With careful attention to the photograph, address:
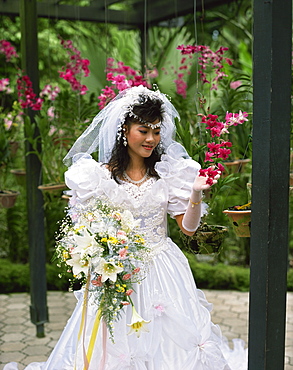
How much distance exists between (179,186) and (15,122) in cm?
289

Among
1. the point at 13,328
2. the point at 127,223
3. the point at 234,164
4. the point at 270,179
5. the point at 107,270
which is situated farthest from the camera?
the point at 13,328

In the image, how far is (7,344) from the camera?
4238 mm

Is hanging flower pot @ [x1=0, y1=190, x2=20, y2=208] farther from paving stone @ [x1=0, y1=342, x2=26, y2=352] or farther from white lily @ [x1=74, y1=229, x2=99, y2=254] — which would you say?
white lily @ [x1=74, y1=229, x2=99, y2=254]

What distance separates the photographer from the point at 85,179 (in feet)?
9.31

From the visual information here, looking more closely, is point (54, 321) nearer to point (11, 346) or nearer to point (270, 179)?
point (11, 346)

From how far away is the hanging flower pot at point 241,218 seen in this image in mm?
2828

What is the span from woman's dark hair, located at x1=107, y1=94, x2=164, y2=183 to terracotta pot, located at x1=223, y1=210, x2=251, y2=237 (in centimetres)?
45

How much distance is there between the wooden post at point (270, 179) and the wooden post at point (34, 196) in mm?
2618

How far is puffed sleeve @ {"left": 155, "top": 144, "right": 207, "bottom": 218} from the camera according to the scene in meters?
2.78

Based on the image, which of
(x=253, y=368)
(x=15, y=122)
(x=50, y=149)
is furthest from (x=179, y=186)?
(x=15, y=122)

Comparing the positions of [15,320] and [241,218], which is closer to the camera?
[241,218]

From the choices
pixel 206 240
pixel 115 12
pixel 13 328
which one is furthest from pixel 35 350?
pixel 115 12

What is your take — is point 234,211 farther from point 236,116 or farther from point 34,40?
point 34,40

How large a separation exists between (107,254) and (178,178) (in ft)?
2.12
